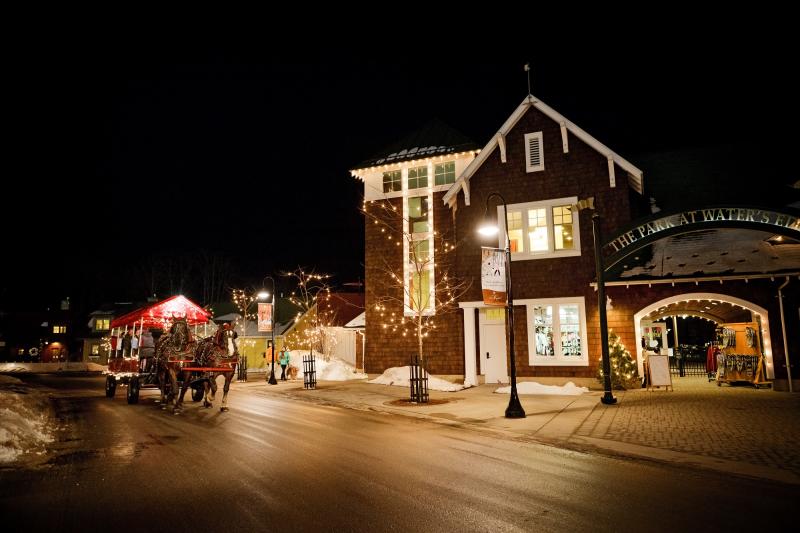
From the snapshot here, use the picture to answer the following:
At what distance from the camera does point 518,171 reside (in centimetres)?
2058

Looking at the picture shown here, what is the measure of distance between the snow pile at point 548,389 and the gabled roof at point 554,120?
8246mm

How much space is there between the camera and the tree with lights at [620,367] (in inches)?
670

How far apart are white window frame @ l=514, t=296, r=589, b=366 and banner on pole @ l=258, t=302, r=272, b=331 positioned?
41.5 feet

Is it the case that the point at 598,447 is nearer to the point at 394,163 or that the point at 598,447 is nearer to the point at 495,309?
the point at 495,309

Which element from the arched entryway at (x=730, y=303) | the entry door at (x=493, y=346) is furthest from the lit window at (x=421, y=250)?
the arched entryway at (x=730, y=303)

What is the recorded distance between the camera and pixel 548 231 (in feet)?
64.8

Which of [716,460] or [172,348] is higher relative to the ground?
[172,348]

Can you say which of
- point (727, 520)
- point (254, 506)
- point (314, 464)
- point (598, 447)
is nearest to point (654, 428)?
point (598, 447)

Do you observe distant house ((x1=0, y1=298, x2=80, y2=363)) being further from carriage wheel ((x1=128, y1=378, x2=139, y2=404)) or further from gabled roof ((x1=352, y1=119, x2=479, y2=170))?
carriage wheel ((x1=128, y1=378, x2=139, y2=404))

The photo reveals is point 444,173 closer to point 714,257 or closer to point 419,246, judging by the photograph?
point 419,246

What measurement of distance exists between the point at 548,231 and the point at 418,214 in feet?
23.2

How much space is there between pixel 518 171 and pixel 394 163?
691 cm

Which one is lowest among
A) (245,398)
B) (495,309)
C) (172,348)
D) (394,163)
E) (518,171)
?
(245,398)

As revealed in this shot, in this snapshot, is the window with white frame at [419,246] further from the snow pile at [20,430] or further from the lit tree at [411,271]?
the snow pile at [20,430]
